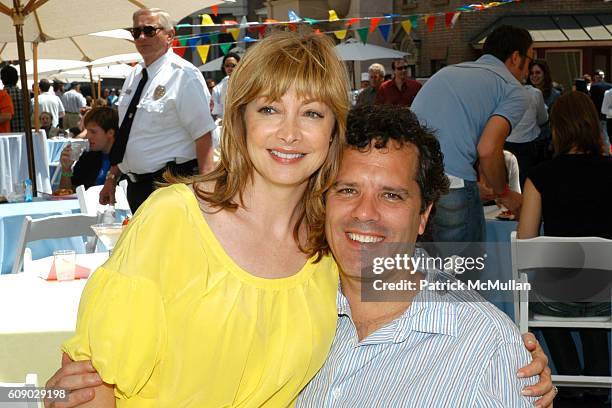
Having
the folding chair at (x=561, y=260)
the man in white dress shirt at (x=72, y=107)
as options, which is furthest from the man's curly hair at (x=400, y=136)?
the man in white dress shirt at (x=72, y=107)

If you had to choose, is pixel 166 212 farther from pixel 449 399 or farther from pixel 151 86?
pixel 151 86

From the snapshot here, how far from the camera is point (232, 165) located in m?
1.96

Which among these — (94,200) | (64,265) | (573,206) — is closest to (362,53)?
(94,200)

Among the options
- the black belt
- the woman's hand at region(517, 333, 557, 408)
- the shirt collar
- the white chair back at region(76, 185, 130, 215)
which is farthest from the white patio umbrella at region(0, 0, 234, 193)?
the woman's hand at region(517, 333, 557, 408)

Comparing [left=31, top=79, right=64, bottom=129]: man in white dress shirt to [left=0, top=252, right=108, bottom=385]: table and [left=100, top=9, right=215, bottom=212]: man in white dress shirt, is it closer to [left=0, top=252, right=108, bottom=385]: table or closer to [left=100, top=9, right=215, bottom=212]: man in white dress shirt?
[left=100, top=9, right=215, bottom=212]: man in white dress shirt

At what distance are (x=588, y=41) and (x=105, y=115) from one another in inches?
764

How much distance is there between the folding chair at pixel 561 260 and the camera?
3.64 meters

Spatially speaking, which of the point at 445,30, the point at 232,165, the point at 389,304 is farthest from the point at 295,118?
the point at 445,30

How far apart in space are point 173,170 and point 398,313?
3.44m

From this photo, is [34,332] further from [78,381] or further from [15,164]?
[15,164]

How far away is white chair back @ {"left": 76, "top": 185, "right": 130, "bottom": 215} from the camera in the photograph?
18.1 ft

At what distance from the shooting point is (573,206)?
4141 mm

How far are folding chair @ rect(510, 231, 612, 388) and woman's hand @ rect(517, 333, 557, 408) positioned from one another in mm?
1753

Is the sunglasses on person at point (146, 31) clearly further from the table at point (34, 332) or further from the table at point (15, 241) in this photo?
the table at point (34, 332)
